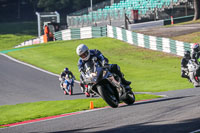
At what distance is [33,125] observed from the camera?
949 centimetres

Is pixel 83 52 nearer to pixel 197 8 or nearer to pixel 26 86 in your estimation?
pixel 26 86

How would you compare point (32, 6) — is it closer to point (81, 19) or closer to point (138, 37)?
point (81, 19)

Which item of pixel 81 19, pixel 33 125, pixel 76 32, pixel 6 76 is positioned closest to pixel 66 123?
pixel 33 125

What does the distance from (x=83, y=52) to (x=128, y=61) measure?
20.5 meters

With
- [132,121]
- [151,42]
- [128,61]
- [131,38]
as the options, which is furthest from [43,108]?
[131,38]

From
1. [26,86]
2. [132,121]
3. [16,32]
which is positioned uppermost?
[132,121]

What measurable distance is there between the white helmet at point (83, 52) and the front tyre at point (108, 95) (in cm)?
76

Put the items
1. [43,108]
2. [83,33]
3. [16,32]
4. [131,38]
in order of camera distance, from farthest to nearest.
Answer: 1. [16,32]
2. [83,33]
3. [131,38]
4. [43,108]

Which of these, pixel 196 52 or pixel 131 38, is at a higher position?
pixel 196 52

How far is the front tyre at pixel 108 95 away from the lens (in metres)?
9.95

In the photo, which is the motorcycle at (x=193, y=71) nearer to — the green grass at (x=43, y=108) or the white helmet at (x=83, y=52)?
the green grass at (x=43, y=108)

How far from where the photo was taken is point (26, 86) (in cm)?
2325

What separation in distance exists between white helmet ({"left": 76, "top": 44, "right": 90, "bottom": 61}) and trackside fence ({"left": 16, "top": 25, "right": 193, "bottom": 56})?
717 inches

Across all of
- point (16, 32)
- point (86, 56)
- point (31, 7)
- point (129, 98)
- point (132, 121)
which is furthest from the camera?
point (31, 7)
